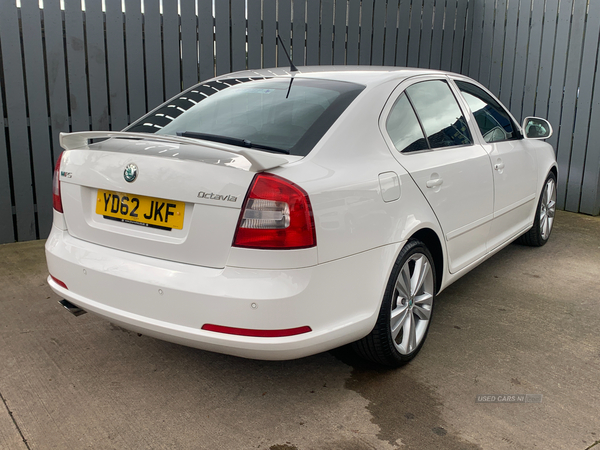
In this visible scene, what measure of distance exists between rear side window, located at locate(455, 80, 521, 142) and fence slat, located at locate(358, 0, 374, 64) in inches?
124

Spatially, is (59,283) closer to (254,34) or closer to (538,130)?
(538,130)

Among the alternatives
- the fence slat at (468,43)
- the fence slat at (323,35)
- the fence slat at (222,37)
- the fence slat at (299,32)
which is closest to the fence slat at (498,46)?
the fence slat at (468,43)

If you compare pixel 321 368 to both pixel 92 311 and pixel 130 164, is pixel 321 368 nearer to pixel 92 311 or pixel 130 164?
pixel 92 311

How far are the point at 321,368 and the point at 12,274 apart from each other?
276 centimetres

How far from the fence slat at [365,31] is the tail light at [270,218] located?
5.38m

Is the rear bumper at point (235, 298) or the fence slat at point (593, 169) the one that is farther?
the fence slat at point (593, 169)

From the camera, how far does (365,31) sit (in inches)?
278

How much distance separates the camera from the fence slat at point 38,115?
497cm

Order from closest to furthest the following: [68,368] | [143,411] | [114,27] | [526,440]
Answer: [526,440] < [143,411] < [68,368] < [114,27]

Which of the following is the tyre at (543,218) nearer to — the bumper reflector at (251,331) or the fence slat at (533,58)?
the fence slat at (533,58)

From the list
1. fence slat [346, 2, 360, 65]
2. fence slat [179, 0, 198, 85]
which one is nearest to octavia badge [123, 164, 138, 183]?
fence slat [179, 0, 198, 85]

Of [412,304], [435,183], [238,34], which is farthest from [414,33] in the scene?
[412,304]

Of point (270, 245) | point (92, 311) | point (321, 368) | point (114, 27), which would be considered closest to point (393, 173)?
point (270, 245)

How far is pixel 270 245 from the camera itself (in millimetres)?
2143
